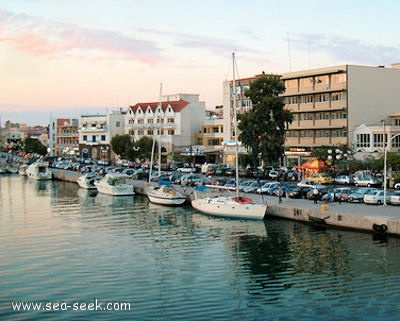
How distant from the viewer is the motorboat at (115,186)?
257ft

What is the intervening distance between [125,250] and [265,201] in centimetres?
2023

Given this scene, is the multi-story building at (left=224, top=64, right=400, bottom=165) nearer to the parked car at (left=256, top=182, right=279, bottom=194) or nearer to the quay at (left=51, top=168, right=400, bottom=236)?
the parked car at (left=256, top=182, right=279, bottom=194)

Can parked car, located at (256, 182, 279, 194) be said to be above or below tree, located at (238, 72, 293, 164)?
below

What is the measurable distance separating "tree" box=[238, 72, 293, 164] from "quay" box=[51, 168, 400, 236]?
976 inches

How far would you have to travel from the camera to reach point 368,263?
119ft

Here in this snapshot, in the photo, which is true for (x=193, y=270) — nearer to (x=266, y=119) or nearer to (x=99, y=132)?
(x=266, y=119)

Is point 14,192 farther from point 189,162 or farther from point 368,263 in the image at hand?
point 368,263

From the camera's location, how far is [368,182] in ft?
230

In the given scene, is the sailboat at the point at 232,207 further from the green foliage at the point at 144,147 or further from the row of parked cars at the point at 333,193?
the green foliage at the point at 144,147

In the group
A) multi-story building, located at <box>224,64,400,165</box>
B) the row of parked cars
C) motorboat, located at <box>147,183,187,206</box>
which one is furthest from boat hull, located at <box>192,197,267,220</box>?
multi-story building, located at <box>224,64,400,165</box>

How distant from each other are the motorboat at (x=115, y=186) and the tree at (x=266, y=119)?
57.1 ft

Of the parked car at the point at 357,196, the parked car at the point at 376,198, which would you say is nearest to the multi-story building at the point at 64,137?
the parked car at the point at 357,196

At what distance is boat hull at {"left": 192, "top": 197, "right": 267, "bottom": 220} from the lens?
5344 cm

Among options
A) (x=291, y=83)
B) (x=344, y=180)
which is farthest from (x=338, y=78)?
(x=344, y=180)
